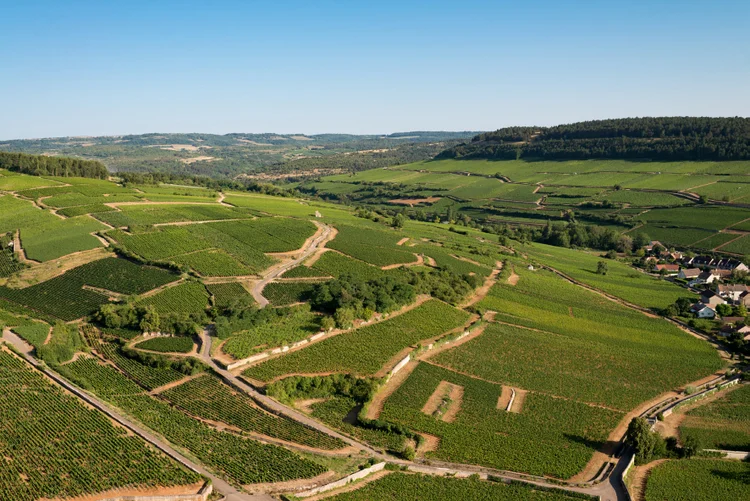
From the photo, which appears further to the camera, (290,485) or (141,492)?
(290,485)

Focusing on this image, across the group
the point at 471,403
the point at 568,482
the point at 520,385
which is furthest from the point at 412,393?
the point at 568,482

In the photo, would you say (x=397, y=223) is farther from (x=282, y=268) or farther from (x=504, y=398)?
(x=504, y=398)

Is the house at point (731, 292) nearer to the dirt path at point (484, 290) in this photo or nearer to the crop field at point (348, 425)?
the dirt path at point (484, 290)

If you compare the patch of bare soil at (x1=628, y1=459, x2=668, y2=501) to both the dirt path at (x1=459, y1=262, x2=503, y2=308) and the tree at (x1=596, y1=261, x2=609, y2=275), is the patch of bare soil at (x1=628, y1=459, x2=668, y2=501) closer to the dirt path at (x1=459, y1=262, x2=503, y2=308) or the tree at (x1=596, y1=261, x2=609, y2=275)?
the dirt path at (x1=459, y1=262, x2=503, y2=308)

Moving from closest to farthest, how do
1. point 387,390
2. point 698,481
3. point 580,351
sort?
point 698,481 → point 387,390 → point 580,351

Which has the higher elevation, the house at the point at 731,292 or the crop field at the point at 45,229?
the crop field at the point at 45,229

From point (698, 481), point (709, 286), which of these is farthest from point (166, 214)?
point (709, 286)

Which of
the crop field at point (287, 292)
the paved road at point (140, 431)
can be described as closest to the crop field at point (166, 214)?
the crop field at point (287, 292)

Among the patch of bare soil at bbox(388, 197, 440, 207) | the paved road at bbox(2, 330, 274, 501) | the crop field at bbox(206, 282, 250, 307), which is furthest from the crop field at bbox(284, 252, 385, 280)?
the patch of bare soil at bbox(388, 197, 440, 207)
